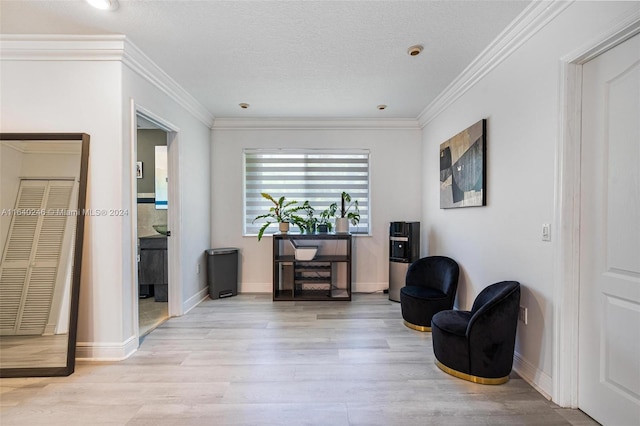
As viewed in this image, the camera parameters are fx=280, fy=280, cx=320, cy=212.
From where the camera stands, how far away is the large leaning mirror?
215 centimetres

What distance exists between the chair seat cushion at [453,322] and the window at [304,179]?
2.21 metres

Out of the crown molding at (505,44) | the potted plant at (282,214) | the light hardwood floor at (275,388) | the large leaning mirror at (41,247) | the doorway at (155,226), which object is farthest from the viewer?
the potted plant at (282,214)

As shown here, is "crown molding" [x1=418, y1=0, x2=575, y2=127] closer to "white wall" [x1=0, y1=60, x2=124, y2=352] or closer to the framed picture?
the framed picture

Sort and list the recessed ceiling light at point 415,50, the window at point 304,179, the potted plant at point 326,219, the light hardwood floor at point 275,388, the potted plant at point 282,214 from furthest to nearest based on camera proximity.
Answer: the window at point 304,179 < the potted plant at point 326,219 < the potted plant at point 282,214 < the recessed ceiling light at point 415,50 < the light hardwood floor at point 275,388

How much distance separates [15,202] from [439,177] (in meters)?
4.19

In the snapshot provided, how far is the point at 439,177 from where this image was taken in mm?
3609

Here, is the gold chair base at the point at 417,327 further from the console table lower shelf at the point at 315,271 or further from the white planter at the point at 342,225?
the white planter at the point at 342,225

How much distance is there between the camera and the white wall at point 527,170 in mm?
1757

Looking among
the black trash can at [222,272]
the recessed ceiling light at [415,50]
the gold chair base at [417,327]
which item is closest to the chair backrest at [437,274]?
the gold chair base at [417,327]

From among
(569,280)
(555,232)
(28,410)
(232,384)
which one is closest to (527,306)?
(569,280)

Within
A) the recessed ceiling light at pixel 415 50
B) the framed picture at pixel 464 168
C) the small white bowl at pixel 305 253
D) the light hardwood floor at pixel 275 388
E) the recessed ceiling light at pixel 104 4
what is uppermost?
the recessed ceiling light at pixel 415 50

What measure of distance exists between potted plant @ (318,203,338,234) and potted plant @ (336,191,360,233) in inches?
4.8

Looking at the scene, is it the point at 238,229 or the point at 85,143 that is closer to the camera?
the point at 85,143

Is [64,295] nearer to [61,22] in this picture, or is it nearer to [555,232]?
[61,22]
